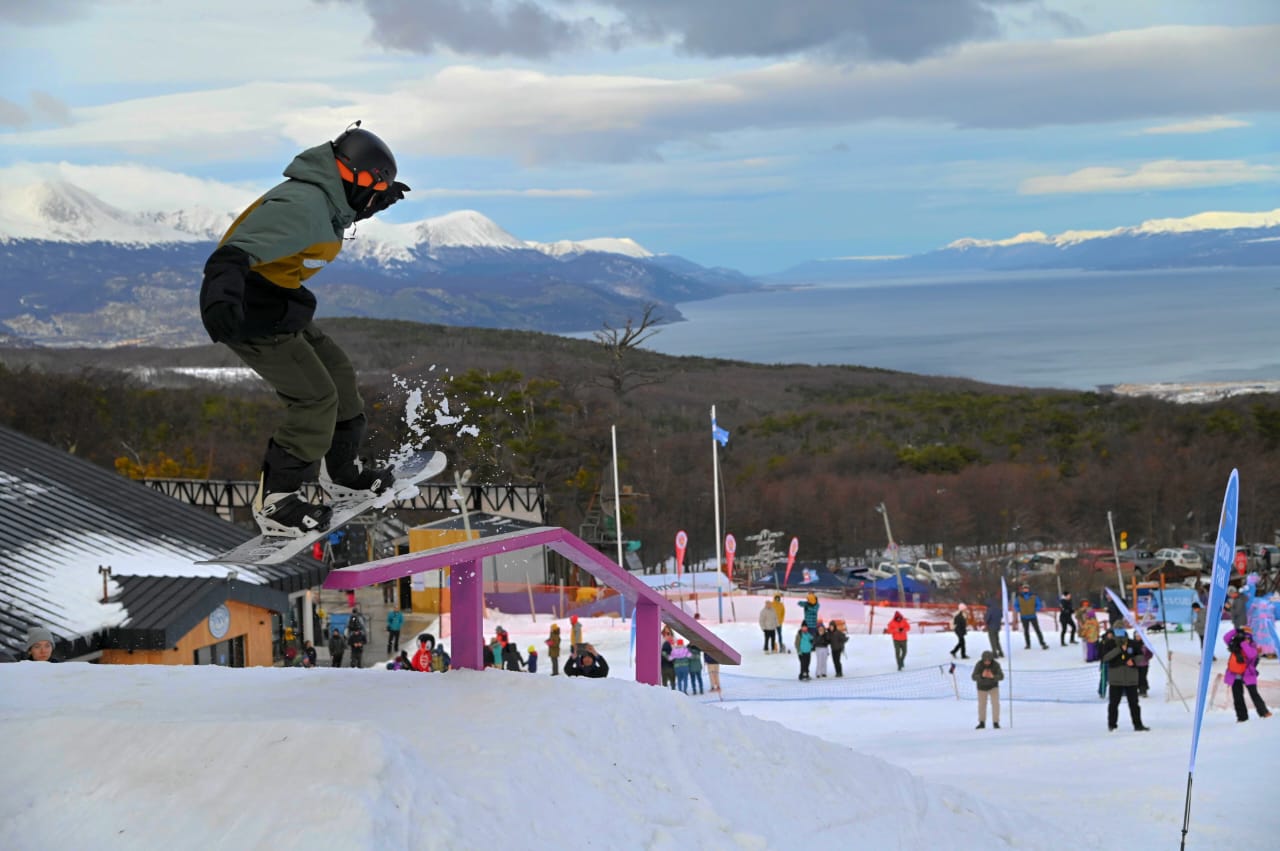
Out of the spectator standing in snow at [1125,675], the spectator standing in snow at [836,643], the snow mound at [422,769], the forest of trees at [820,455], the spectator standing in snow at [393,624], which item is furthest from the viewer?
the forest of trees at [820,455]

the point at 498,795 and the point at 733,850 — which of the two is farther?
the point at 733,850

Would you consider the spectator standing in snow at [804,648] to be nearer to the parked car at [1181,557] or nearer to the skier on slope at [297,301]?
the skier on slope at [297,301]

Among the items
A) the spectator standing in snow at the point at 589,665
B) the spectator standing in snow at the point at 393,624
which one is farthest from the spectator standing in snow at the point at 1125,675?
the spectator standing in snow at the point at 393,624

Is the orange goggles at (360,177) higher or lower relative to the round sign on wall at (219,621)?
higher

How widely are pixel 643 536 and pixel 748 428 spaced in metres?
31.1

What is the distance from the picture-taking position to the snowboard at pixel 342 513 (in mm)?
5734

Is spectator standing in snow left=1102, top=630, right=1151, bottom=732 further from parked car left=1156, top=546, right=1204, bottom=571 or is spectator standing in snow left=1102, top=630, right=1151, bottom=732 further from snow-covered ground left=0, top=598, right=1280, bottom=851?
parked car left=1156, top=546, right=1204, bottom=571

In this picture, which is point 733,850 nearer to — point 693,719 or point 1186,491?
point 693,719

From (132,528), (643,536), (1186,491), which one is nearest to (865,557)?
(643,536)

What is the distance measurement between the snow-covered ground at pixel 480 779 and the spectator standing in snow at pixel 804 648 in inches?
307

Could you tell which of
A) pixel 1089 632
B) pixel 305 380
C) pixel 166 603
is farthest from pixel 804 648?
pixel 305 380

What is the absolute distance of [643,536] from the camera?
52.3 meters

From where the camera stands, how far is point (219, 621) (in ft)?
51.3

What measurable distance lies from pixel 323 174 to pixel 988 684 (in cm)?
1158
